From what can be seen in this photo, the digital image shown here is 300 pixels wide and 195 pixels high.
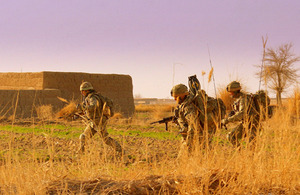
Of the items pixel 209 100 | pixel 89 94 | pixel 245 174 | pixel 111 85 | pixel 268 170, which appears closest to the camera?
pixel 245 174

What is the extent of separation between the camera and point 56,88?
16.4 meters

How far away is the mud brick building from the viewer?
14.1 metres

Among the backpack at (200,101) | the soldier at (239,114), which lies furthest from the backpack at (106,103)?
the soldier at (239,114)

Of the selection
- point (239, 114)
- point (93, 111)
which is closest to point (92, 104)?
point (93, 111)

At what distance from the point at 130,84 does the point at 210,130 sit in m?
14.1

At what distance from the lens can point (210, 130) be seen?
4629 millimetres

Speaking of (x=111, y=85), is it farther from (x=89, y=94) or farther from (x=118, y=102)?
(x=89, y=94)

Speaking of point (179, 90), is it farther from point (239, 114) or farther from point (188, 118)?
point (239, 114)

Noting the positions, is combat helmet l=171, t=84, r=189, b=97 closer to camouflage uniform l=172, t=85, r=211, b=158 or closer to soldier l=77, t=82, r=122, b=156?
camouflage uniform l=172, t=85, r=211, b=158

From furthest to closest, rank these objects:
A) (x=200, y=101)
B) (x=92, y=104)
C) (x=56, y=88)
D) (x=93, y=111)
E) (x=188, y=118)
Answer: (x=56, y=88), (x=93, y=111), (x=92, y=104), (x=200, y=101), (x=188, y=118)

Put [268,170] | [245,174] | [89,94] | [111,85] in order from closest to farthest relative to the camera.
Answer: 1. [245,174]
2. [268,170]
3. [89,94]
4. [111,85]

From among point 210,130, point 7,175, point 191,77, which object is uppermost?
point 191,77

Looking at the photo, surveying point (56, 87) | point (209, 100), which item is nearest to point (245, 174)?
point (209, 100)

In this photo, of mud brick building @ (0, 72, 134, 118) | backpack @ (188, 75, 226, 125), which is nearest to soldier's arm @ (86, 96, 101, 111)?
backpack @ (188, 75, 226, 125)
